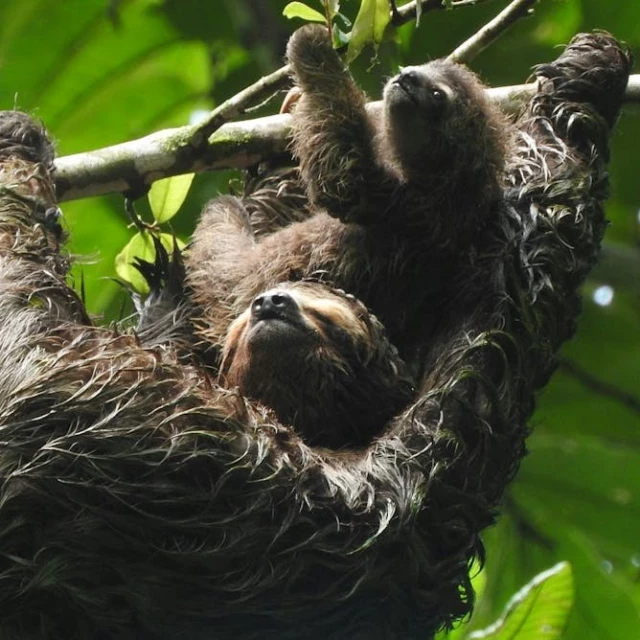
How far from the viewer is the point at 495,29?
7.25 meters

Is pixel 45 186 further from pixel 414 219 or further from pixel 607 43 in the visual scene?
pixel 607 43

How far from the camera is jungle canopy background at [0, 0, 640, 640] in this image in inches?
303

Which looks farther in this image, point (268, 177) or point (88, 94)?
point (88, 94)

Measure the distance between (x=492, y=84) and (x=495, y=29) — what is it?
1800mm

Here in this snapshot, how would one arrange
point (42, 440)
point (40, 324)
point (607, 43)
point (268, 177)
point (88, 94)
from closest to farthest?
point (42, 440)
point (40, 324)
point (607, 43)
point (268, 177)
point (88, 94)

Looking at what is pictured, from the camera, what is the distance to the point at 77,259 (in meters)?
7.51

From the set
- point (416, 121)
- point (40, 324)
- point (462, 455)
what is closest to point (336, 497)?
point (462, 455)

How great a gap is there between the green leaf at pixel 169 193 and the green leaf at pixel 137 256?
22cm

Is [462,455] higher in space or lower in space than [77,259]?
lower

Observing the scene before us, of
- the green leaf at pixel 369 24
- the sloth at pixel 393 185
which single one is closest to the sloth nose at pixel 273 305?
the sloth at pixel 393 185

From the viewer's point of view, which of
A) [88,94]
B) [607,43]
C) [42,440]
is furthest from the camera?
[88,94]

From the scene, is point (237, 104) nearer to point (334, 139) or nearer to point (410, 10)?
point (334, 139)

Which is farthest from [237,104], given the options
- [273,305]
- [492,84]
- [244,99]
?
[492,84]

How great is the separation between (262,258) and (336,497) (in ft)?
6.88
